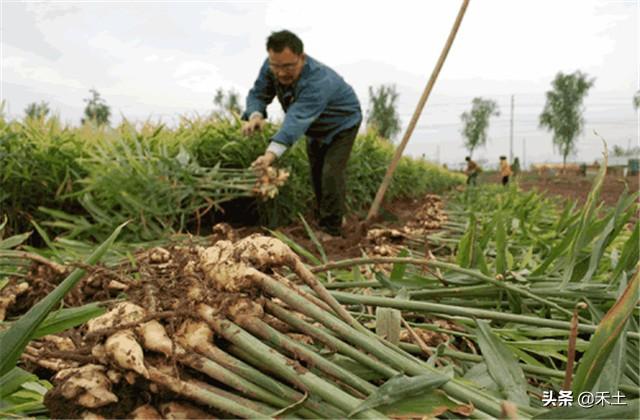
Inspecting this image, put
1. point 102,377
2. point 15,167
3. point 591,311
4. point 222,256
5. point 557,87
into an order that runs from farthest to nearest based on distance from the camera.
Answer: point 557,87
point 15,167
point 591,311
point 222,256
point 102,377

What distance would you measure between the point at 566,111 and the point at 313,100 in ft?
149

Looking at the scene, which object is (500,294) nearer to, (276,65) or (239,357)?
(239,357)

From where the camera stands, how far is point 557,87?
4328 cm

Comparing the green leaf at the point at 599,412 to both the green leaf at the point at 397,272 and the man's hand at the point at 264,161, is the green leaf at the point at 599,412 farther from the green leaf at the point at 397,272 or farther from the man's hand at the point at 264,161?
the man's hand at the point at 264,161

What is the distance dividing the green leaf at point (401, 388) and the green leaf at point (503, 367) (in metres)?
0.21

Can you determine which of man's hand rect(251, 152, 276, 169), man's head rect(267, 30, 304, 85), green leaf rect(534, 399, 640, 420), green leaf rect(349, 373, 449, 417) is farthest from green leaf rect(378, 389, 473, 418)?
man's head rect(267, 30, 304, 85)

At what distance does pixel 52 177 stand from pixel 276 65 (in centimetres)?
183

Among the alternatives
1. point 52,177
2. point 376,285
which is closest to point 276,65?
point 52,177

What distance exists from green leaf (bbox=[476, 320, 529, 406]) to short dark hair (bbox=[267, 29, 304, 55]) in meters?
3.20

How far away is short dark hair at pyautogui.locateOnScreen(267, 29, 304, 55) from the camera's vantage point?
3.68 meters

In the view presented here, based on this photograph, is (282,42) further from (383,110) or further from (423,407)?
(383,110)

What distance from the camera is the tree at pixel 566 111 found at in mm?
42153

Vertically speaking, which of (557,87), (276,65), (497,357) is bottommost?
(497,357)

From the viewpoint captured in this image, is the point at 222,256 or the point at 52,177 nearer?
the point at 222,256
